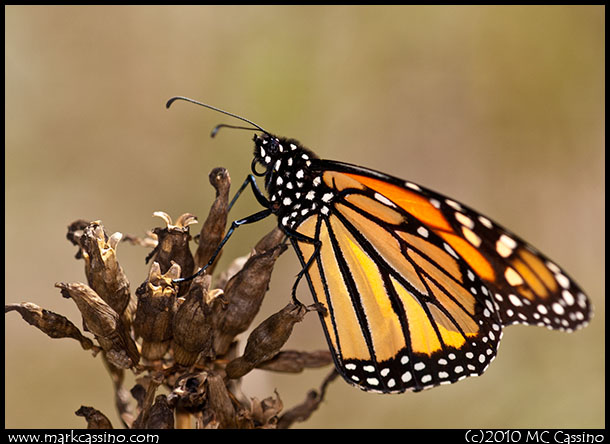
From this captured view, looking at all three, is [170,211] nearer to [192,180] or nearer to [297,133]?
[192,180]

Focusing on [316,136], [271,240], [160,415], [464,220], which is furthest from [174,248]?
[316,136]

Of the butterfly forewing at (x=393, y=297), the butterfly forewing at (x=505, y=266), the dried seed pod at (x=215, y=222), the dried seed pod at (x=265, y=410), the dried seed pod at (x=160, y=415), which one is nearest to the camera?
the dried seed pod at (x=160, y=415)

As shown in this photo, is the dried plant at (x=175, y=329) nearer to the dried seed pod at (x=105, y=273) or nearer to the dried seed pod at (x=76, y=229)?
the dried seed pod at (x=105, y=273)

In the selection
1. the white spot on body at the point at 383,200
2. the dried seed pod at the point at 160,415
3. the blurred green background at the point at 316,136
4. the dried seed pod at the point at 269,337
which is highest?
the blurred green background at the point at 316,136

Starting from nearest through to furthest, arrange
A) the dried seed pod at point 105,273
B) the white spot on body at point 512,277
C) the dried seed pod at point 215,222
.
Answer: the dried seed pod at point 105,273, the dried seed pod at point 215,222, the white spot on body at point 512,277

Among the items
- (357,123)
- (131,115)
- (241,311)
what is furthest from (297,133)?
(241,311)

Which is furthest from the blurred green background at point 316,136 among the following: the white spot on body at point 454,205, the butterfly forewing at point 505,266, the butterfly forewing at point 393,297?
the white spot on body at point 454,205
